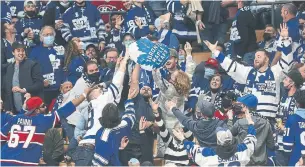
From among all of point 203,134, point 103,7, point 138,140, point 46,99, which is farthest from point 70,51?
point 203,134

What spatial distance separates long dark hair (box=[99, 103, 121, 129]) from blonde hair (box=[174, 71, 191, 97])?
1905 mm

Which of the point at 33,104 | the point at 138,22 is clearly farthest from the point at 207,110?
the point at 138,22

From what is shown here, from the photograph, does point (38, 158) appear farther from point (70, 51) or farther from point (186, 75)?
point (70, 51)

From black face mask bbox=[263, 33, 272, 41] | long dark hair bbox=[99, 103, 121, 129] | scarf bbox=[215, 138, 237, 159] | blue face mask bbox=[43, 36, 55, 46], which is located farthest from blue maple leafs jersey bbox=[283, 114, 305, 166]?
blue face mask bbox=[43, 36, 55, 46]

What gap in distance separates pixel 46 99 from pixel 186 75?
3280 millimetres

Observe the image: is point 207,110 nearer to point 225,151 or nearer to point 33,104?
point 225,151

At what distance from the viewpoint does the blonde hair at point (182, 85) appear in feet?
50.6

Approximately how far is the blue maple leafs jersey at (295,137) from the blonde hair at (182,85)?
67.7 inches

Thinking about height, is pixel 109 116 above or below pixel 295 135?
above

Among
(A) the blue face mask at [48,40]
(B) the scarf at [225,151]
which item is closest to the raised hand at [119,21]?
(A) the blue face mask at [48,40]

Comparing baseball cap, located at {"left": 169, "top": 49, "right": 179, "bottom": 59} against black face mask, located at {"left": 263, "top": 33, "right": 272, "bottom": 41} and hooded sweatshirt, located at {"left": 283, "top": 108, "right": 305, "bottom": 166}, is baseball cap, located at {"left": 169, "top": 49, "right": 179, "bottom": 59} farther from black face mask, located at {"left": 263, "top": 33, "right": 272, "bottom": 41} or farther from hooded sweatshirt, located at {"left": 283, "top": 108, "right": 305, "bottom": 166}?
hooded sweatshirt, located at {"left": 283, "top": 108, "right": 305, "bottom": 166}

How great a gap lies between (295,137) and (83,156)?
2.47 meters

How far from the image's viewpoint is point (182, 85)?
50.6ft

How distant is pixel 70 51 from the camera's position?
18453 millimetres
